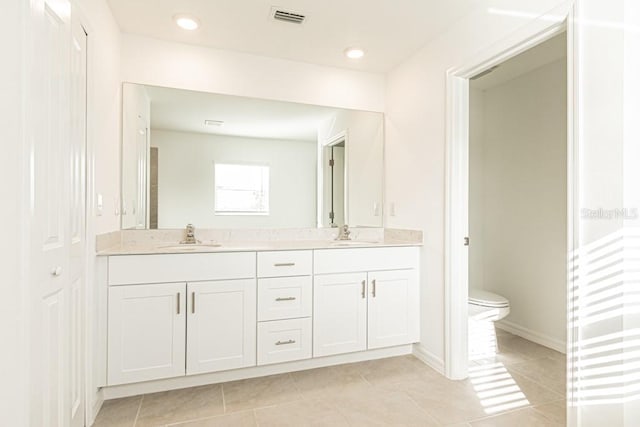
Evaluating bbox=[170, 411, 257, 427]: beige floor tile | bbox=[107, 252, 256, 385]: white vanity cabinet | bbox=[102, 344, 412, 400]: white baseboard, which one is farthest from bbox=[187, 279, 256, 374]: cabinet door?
bbox=[170, 411, 257, 427]: beige floor tile

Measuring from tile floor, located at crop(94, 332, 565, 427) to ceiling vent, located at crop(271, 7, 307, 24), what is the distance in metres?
2.30

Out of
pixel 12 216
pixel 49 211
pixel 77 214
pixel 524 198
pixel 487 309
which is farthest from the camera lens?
pixel 524 198

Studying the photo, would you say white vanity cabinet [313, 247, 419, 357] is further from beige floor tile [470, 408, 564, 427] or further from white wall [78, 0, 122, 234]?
white wall [78, 0, 122, 234]

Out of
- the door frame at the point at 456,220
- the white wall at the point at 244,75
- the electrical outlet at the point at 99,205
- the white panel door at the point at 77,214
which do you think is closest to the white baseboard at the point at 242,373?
the white panel door at the point at 77,214

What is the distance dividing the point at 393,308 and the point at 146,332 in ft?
5.35

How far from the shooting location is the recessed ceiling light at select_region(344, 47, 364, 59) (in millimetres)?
2652

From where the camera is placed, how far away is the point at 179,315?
6.76 ft

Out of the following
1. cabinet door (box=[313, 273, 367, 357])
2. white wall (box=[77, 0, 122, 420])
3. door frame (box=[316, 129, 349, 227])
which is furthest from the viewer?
door frame (box=[316, 129, 349, 227])

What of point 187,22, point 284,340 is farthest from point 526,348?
point 187,22

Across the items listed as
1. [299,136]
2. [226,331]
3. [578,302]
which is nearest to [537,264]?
[578,302]

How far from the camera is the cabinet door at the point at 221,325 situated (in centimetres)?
209

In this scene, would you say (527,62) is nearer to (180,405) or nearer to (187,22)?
(187,22)

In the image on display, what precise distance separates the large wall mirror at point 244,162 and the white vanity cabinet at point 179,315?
582 mm

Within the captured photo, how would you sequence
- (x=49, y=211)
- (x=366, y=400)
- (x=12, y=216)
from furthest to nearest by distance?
(x=366, y=400) < (x=49, y=211) < (x=12, y=216)
